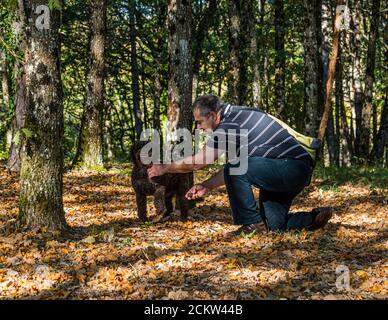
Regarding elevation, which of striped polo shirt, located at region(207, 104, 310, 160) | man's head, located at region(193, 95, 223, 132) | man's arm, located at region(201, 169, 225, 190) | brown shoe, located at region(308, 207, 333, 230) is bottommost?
brown shoe, located at region(308, 207, 333, 230)

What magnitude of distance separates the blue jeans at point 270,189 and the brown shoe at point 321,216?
9 cm

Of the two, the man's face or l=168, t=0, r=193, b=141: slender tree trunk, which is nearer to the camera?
the man's face

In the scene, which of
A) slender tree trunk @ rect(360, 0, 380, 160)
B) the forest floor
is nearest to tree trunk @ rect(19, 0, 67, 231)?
the forest floor

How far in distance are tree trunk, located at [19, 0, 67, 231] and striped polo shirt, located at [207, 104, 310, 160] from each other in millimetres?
2141

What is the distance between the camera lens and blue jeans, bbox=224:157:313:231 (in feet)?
20.9

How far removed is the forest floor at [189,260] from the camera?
4.74 metres

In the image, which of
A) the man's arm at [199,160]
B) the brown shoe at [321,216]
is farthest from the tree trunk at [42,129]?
the brown shoe at [321,216]

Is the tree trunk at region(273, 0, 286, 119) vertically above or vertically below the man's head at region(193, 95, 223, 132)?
above

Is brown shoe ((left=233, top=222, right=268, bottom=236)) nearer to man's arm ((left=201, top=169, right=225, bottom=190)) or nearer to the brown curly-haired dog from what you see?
man's arm ((left=201, top=169, right=225, bottom=190))

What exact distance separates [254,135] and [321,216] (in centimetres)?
144

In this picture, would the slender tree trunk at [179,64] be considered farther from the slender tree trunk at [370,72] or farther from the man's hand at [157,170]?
the slender tree trunk at [370,72]

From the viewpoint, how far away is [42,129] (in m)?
6.45

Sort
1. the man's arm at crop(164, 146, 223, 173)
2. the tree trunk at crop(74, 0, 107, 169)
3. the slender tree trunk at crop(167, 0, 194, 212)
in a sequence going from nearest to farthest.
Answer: the man's arm at crop(164, 146, 223, 173) < the slender tree trunk at crop(167, 0, 194, 212) < the tree trunk at crop(74, 0, 107, 169)

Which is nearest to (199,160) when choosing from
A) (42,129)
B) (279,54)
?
(42,129)
